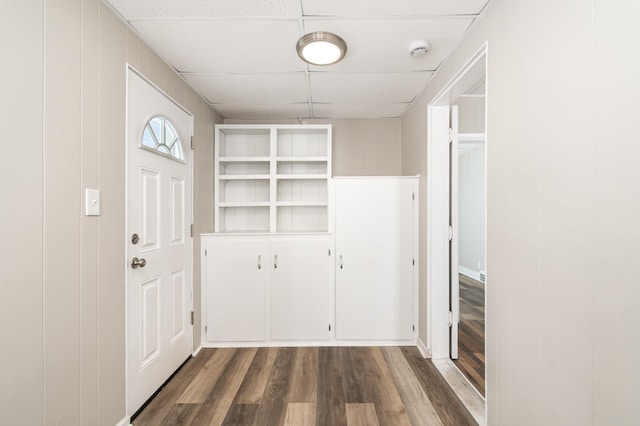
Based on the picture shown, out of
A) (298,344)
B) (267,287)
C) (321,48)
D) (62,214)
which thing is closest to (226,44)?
(321,48)

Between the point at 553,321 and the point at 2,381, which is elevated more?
the point at 553,321

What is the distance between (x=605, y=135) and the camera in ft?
2.80

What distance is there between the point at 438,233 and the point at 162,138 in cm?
230

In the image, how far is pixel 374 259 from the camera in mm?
2639

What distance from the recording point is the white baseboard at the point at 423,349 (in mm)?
2391

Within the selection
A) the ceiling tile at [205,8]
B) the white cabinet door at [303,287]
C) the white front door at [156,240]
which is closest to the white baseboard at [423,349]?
the white cabinet door at [303,287]

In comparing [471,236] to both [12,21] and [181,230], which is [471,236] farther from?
[12,21]

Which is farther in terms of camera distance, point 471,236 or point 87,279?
point 471,236

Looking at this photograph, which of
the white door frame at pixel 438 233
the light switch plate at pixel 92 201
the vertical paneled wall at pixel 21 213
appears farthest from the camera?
the white door frame at pixel 438 233

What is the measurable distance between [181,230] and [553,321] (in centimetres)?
238

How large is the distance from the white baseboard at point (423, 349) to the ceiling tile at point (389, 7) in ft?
8.04

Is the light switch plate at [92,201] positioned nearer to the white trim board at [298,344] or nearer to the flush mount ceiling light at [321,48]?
the flush mount ceiling light at [321,48]

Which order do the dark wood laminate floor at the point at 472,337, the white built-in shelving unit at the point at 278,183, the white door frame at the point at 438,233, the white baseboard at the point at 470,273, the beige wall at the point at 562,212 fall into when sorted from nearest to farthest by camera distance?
the beige wall at the point at 562,212 < the dark wood laminate floor at the point at 472,337 < the white door frame at the point at 438,233 < the white built-in shelving unit at the point at 278,183 < the white baseboard at the point at 470,273

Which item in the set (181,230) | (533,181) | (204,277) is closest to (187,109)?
(181,230)
